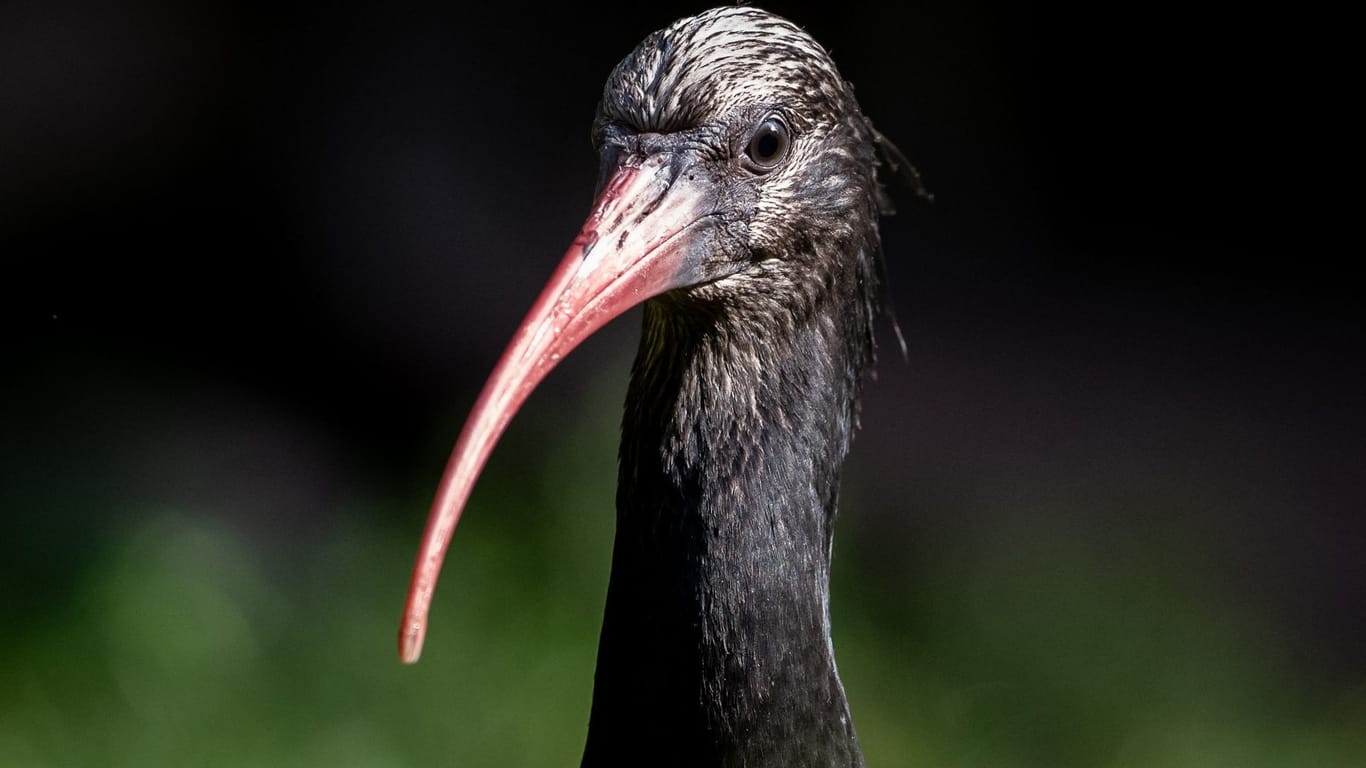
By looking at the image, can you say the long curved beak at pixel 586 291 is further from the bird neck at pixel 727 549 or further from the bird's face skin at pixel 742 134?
the bird neck at pixel 727 549

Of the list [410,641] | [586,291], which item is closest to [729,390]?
[586,291]

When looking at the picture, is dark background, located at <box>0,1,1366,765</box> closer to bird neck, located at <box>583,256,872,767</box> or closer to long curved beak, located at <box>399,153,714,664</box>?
bird neck, located at <box>583,256,872,767</box>

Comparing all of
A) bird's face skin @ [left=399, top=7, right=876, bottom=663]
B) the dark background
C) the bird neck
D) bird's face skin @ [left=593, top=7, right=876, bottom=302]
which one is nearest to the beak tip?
bird's face skin @ [left=399, top=7, right=876, bottom=663]

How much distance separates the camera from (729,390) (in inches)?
94.3

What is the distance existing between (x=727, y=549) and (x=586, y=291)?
454 mm

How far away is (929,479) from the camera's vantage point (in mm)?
5500

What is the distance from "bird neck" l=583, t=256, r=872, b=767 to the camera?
2.33m

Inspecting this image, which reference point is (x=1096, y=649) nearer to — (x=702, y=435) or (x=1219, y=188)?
(x=1219, y=188)

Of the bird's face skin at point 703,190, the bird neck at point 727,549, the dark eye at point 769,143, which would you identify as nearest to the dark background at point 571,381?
the bird neck at point 727,549

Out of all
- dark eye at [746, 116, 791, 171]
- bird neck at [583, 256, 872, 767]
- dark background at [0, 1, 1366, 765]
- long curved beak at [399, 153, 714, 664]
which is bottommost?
dark background at [0, 1, 1366, 765]

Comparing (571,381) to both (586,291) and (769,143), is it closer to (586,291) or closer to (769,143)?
(769,143)

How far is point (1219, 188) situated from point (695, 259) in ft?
15.2

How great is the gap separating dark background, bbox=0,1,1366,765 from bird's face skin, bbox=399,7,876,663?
2430 millimetres

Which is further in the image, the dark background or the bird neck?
the dark background
